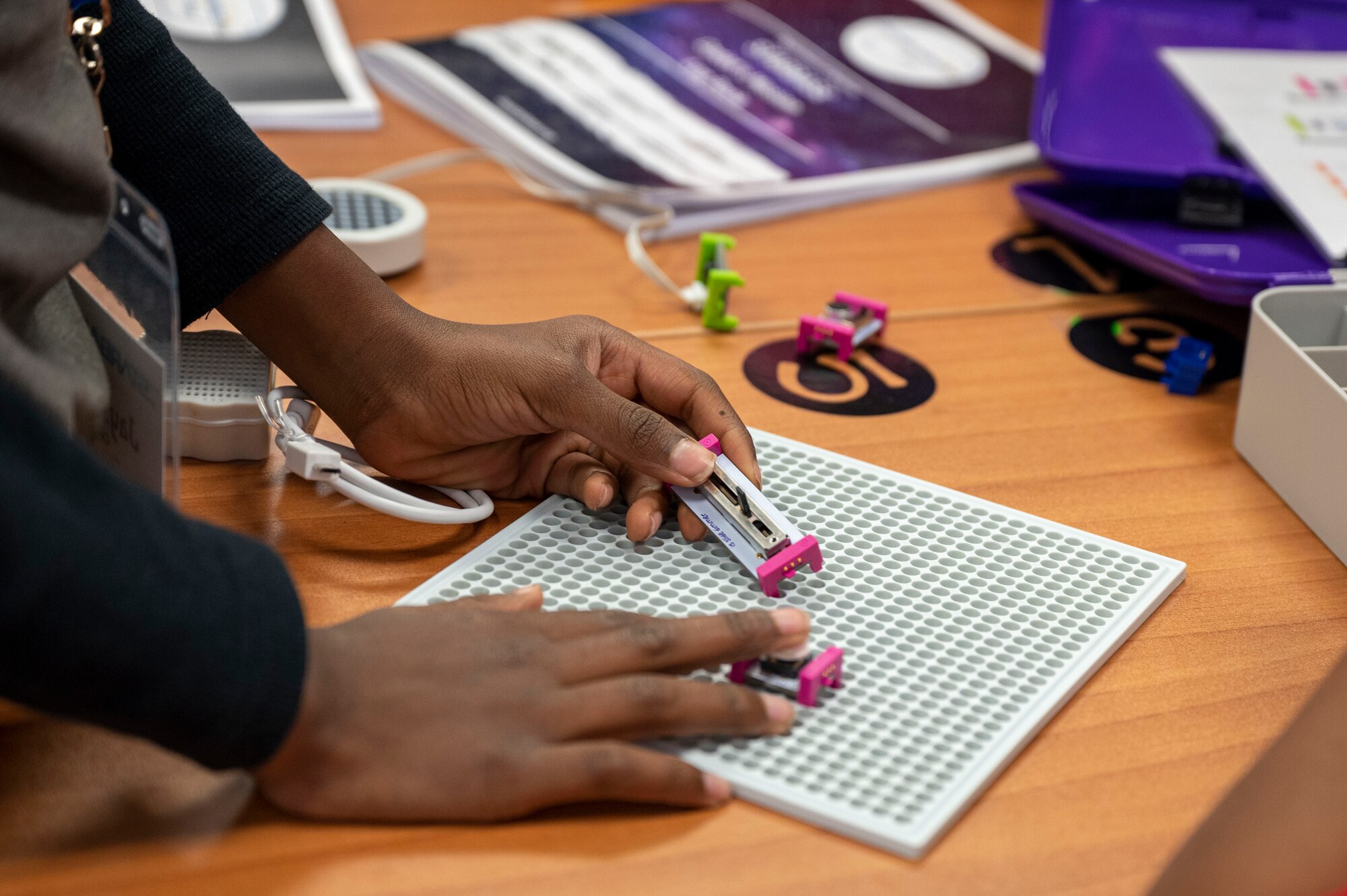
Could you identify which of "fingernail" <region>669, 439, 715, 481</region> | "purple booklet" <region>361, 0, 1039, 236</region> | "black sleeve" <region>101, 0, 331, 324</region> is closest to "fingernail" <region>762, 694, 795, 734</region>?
"fingernail" <region>669, 439, 715, 481</region>

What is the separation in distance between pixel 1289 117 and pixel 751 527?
69 centimetres

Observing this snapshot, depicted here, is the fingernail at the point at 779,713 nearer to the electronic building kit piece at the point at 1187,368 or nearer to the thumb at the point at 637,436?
the thumb at the point at 637,436

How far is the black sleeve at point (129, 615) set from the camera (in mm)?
428

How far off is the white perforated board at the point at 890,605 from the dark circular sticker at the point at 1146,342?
264 mm

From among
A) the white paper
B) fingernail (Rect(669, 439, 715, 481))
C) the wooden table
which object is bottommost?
the wooden table

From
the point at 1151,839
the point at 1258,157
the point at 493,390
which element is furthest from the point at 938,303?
the point at 1151,839

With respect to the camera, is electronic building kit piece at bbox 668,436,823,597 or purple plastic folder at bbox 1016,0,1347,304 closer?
electronic building kit piece at bbox 668,436,823,597

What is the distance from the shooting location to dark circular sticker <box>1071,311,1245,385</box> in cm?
91

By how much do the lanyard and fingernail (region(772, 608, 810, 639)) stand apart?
395mm

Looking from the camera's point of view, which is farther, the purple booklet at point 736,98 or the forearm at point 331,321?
the purple booklet at point 736,98

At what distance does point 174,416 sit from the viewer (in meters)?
0.55

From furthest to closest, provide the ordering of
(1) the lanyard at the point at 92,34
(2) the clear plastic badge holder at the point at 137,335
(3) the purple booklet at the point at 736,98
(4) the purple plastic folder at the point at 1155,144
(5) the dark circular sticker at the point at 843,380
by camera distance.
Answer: (3) the purple booklet at the point at 736,98, (4) the purple plastic folder at the point at 1155,144, (5) the dark circular sticker at the point at 843,380, (1) the lanyard at the point at 92,34, (2) the clear plastic badge holder at the point at 137,335

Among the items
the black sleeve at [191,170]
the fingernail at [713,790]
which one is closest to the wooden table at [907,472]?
the fingernail at [713,790]

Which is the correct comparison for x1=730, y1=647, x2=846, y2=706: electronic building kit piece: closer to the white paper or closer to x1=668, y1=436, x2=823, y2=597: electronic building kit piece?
x1=668, y1=436, x2=823, y2=597: electronic building kit piece
